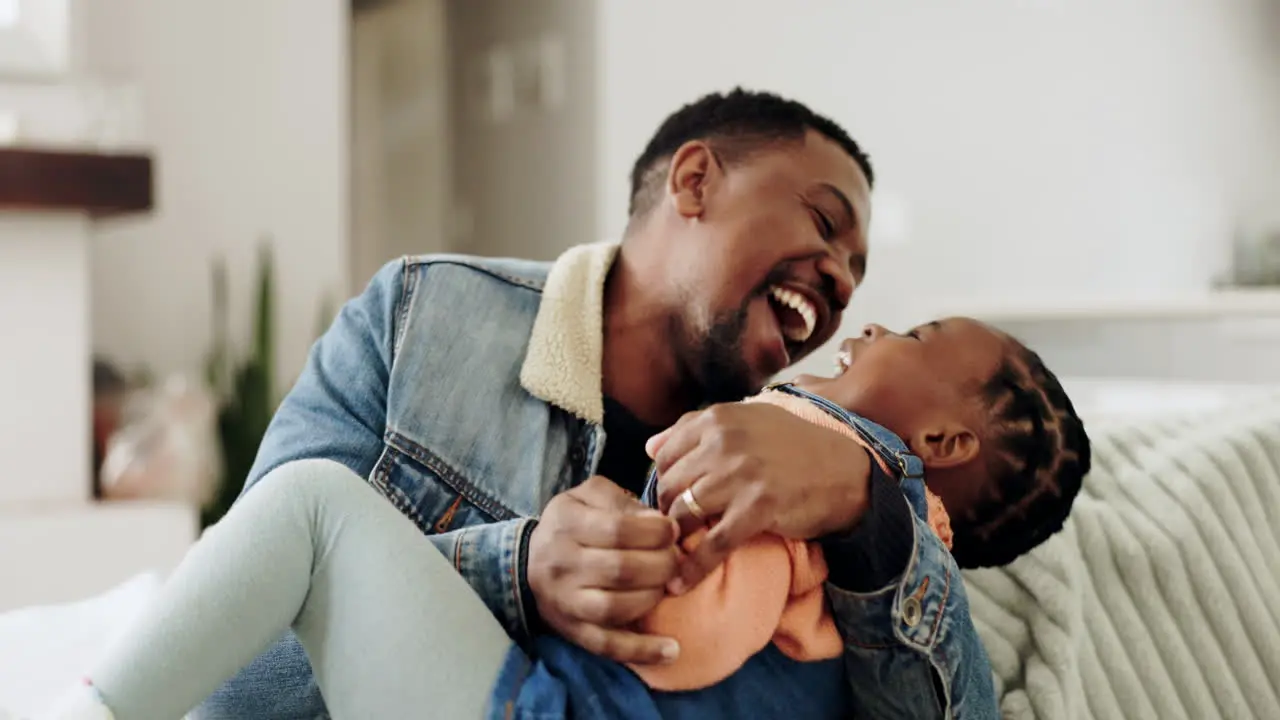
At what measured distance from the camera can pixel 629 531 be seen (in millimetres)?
849

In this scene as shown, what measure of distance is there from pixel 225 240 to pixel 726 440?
1988mm

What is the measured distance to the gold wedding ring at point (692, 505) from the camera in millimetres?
849

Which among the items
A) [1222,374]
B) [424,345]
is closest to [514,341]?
[424,345]

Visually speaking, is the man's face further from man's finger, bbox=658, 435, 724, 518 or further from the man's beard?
man's finger, bbox=658, 435, 724, 518

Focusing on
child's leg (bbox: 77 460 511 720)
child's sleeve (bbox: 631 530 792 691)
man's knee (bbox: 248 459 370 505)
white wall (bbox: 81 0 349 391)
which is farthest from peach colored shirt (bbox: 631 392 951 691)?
white wall (bbox: 81 0 349 391)

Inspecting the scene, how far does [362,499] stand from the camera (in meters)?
0.88

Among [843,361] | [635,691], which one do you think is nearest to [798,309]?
[843,361]

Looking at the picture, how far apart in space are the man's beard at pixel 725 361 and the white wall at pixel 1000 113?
163 centimetres

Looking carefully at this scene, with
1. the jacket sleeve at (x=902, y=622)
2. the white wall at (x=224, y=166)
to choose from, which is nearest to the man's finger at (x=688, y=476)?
the jacket sleeve at (x=902, y=622)

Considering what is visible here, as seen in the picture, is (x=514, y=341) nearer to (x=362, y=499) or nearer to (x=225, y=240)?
(x=362, y=499)

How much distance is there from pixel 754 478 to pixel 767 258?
385 millimetres

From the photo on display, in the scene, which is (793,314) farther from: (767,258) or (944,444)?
(944,444)

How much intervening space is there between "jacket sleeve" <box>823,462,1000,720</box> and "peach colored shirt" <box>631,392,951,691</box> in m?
0.02

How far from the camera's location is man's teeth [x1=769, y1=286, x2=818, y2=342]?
46.8 inches
